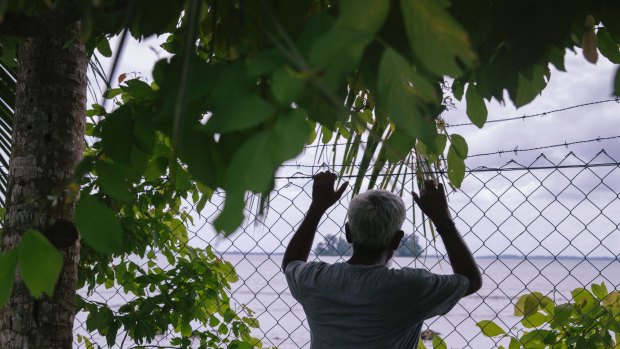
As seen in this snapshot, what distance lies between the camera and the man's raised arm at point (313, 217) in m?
2.38

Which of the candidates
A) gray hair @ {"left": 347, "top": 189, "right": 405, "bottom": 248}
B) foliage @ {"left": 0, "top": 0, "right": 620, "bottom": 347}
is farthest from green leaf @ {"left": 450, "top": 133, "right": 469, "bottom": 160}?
gray hair @ {"left": 347, "top": 189, "right": 405, "bottom": 248}

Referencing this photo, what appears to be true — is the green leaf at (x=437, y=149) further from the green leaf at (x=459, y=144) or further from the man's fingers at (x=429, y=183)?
the man's fingers at (x=429, y=183)

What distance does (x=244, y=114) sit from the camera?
0.68 metres

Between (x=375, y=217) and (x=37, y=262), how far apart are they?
1.38 metres

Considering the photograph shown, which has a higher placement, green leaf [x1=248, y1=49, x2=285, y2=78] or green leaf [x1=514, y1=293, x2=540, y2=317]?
green leaf [x1=514, y1=293, x2=540, y2=317]

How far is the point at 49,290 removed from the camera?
0.88 meters

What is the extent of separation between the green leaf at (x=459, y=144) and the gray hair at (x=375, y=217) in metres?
0.46

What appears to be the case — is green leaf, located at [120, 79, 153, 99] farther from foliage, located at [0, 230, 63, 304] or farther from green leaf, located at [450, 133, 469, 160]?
green leaf, located at [450, 133, 469, 160]

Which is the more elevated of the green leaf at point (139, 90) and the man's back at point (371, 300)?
the green leaf at point (139, 90)

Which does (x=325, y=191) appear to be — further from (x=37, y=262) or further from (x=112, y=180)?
(x=37, y=262)

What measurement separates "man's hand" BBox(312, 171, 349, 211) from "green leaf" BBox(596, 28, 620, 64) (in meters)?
0.96

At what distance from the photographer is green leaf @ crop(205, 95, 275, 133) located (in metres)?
0.68

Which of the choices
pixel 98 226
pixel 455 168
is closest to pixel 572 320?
pixel 455 168

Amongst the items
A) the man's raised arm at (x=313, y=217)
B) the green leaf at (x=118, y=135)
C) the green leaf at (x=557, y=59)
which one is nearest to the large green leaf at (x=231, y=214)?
the green leaf at (x=118, y=135)
